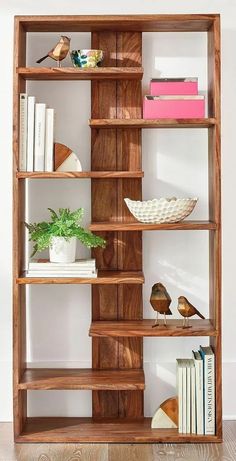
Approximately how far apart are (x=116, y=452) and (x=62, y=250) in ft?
A: 2.74

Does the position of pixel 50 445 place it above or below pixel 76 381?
below

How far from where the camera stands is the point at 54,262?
10.4 feet

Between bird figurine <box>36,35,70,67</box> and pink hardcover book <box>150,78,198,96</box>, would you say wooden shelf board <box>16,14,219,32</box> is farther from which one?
pink hardcover book <box>150,78,198,96</box>

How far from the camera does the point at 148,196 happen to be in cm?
342

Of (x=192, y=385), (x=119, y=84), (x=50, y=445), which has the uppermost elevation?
(x=119, y=84)

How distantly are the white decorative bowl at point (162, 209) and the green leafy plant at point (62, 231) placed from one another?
0.21 meters

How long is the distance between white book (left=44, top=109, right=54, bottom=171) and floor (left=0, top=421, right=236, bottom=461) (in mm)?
1134

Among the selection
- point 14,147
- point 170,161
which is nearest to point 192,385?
point 170,161

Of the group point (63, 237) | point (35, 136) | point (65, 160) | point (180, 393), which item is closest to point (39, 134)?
point (35, 136)

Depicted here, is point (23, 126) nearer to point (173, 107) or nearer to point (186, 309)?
point (173, 107)

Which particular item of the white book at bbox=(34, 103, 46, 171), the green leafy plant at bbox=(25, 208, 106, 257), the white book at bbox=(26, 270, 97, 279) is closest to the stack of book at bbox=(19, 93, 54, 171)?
the white book at bbox=(34, 103, 46, 171)

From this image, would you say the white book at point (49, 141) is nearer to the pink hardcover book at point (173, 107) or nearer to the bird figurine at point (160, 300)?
the pink hardcover book at point (173, 107)
